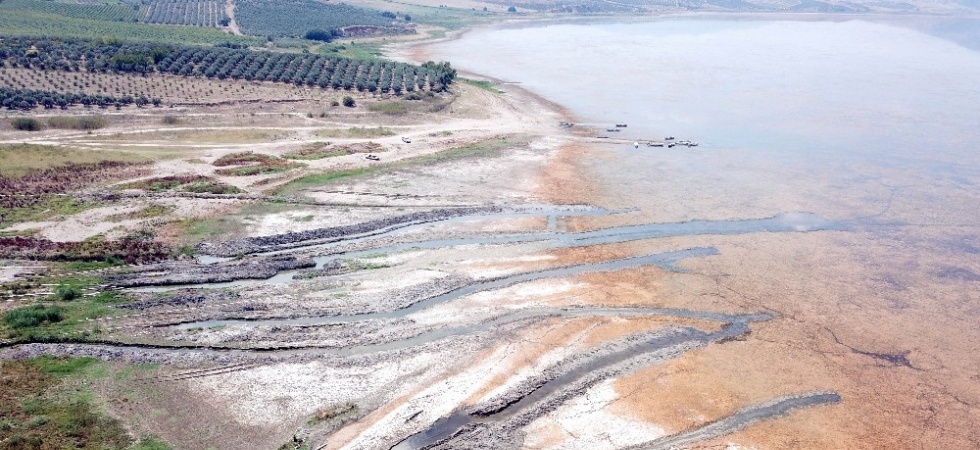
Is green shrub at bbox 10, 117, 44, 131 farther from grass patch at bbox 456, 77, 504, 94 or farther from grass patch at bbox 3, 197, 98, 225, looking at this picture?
grass patch at bbox 456, 77, 504, 94

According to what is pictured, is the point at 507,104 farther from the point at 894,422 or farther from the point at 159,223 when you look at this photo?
the point at 894,422

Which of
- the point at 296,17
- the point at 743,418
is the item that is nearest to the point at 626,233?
the point at 743,418

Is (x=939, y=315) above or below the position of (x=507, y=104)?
below

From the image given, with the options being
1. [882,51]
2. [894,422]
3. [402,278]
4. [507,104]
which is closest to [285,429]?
[402,278]

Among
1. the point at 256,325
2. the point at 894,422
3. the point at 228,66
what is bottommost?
the point at 894,422

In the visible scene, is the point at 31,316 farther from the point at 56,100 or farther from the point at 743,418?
the point at 56,100

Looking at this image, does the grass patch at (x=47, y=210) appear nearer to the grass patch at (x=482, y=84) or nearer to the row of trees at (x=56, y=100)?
the row of trees at (x=56, y=100)
